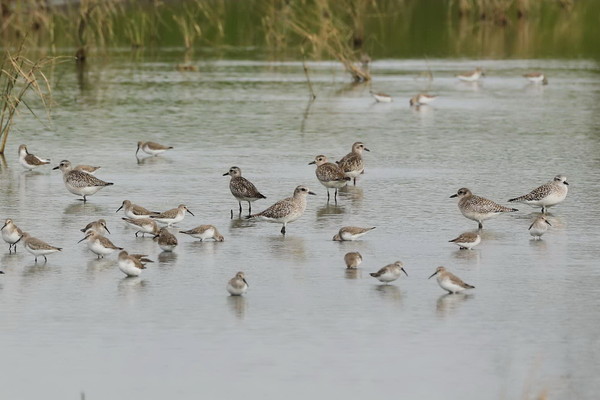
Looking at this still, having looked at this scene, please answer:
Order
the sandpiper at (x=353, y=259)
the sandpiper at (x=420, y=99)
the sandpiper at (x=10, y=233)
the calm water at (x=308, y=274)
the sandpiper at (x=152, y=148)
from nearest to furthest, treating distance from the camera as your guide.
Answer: the calm water at (x=308, y=274), the sandpiper at (x=353, y=259), the sandpiper at (x=10, y=233), the sandpiper at (x=152, y=148), the sandpiper at (x=420, y=99)

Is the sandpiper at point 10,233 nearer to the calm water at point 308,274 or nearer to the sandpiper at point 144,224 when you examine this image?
the calm water at point 308,274

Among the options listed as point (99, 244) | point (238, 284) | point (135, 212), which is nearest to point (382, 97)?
point (135, 212)

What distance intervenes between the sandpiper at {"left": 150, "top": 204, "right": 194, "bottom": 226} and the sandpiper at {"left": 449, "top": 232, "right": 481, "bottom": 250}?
3.43 metres

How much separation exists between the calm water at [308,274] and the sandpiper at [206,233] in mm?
136

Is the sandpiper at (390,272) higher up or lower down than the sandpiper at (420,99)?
lower down

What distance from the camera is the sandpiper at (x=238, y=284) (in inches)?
527

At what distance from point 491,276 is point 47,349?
519cm

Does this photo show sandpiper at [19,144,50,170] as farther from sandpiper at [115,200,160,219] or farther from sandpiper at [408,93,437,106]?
sandpiper at [408,93,437,106]

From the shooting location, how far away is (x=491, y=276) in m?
14.6

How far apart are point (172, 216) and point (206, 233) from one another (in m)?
0.87

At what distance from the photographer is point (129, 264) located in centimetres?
1427

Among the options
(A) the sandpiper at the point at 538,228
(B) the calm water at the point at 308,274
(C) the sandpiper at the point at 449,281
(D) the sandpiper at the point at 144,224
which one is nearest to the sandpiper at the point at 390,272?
(B) the calm water at the point at 308,274

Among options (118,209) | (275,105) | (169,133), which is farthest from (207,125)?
(118,209)

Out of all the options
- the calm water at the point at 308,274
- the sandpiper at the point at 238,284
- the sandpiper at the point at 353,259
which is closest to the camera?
the calm water at the point at 308,274
